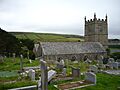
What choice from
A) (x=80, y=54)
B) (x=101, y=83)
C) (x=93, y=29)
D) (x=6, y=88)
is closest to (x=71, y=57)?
(x=80, y=54)

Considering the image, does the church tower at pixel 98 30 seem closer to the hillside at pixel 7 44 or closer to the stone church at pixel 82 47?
the stone church at pixel 82 47

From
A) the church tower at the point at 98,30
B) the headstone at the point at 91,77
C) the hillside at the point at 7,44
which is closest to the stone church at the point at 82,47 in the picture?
the church tower at the point at 98,30

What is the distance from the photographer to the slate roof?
3769 cm

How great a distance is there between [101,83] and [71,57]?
2337 cm

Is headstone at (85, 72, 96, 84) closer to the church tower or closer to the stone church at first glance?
the stone church

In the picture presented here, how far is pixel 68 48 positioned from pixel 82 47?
12.5 ft

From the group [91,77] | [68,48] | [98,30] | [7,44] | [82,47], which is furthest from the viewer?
[98,30]

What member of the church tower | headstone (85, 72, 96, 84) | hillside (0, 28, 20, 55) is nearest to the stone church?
the church tower

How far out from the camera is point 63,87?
48.3 ft

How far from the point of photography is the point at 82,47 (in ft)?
139

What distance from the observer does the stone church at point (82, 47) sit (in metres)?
37.8

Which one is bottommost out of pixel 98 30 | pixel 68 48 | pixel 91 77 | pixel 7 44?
pixel 91 77

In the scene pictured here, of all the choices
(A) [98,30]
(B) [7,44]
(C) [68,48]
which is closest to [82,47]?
(C) [68,48]

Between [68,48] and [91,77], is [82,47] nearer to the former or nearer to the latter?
[68,48]
